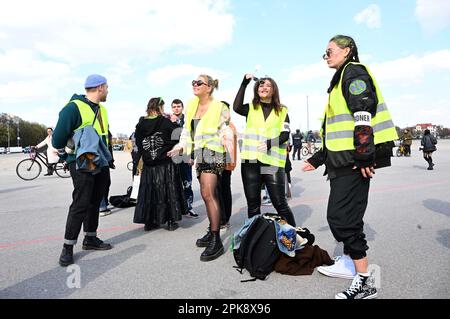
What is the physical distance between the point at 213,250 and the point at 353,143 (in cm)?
176

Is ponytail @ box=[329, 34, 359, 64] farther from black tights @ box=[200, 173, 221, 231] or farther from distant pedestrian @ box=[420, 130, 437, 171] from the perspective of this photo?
distant pedestrian @ box=[420, 130, 437, 171]

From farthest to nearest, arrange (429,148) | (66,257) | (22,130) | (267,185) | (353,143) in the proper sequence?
(22,130)
(429,148)
(267,185)
(66,257)
(353,143)

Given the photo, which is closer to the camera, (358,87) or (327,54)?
(358,87)

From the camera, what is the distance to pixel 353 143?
2.48 m

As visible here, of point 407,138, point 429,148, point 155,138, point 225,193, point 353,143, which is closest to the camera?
point 353,143

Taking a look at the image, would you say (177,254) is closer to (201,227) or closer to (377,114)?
(201,227)

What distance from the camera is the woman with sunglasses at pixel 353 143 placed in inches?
94.2

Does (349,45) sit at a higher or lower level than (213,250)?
higher

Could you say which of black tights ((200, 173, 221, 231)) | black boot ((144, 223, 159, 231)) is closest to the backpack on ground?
black boot ((144, 223, 159, 231))

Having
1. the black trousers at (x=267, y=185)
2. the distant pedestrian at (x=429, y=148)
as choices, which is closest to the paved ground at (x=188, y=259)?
the black trousers at (x=267, y=185)

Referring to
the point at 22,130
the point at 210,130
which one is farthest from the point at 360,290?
the point at 22,130

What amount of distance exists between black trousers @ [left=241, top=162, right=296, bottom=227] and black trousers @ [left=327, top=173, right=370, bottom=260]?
1.08 meters

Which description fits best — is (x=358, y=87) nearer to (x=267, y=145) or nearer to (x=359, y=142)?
(x=359, y=142)
